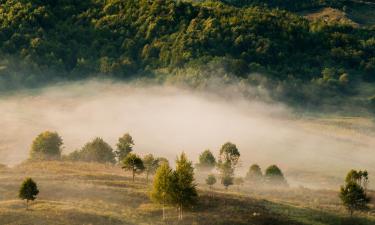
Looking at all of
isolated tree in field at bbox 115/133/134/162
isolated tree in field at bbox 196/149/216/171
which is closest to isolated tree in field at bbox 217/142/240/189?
isolated tree in field at bbox 196/149/216/171

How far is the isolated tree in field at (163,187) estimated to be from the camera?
10975cm

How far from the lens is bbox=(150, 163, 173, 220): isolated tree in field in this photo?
110 metres

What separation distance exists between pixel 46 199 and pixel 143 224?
22721 mm

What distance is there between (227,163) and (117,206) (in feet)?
162

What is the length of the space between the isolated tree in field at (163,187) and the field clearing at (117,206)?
9.41 ft

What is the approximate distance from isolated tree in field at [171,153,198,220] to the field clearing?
2.33 m

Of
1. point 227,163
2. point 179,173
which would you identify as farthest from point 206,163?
point 179,173

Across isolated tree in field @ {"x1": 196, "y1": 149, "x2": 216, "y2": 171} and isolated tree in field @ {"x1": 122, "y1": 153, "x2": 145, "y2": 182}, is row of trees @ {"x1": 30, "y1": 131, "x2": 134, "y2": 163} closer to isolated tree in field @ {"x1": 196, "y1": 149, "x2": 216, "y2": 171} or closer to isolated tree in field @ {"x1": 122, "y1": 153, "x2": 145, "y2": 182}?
isolated tree in field @ {"x1": 196, "y1": 149, "x2": 216, "y2": 171}

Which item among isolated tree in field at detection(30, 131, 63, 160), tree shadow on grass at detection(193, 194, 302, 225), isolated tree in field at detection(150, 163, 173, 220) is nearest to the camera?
tree shadow on grass at detection(193, 194, 302, 225)

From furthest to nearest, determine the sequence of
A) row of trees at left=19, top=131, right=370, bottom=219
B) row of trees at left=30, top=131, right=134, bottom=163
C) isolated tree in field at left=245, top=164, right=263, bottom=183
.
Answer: row of trees at left=30, top=131, right=134, bottom=163 → isolated tree in field at left=245, top=164, right=263, bottom=183 → row of trees at left=19, top=131, right=370, bottom=219

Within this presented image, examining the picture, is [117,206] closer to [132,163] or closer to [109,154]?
[132,163]

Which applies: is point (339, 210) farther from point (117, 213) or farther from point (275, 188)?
point (117, 213)

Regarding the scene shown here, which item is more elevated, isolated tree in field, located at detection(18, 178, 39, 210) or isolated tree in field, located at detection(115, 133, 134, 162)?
isolated tree in field, located at detection(115, 133, 134, 162)

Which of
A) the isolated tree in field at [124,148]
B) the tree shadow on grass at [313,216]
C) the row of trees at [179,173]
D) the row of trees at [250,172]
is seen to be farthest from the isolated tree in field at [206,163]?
the tree shadow on grass at [313,216]
